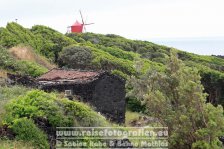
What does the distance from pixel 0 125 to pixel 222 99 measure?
29901 millimetres

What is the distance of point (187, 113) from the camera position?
738 inches

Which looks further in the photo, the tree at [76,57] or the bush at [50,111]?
the tree at [76,57]

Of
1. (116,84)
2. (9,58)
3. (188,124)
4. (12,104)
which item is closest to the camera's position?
(12,104)

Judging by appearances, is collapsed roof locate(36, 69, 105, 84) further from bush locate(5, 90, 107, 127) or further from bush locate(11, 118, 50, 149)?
bush locate(11, 118, 50, 149)

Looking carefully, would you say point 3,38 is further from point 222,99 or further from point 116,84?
point 222,99

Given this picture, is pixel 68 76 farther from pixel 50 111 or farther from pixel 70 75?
pixel 50 111

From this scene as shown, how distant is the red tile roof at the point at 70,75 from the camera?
26359 mm

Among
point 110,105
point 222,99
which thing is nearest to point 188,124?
point 110,105

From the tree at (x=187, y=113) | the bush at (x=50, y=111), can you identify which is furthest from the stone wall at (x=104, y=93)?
the bush at (x=50, y=111)

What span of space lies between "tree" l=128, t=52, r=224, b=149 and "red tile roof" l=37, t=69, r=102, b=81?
636cm

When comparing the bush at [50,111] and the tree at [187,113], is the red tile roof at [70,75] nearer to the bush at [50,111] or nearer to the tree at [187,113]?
the tree at [187,113]

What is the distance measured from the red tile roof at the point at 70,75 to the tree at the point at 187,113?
636 cm

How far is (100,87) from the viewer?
26.0 metres

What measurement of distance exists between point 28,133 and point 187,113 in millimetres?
7100
